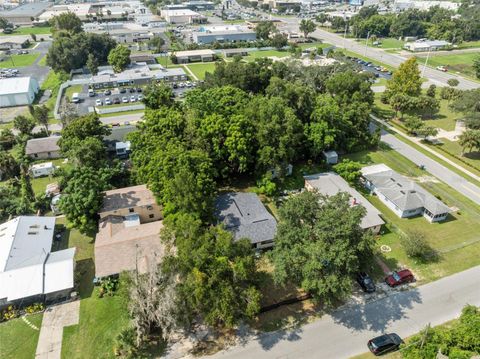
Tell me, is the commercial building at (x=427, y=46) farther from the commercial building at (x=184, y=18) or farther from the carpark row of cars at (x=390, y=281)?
the carpark row of cars at (x=390, y=281)

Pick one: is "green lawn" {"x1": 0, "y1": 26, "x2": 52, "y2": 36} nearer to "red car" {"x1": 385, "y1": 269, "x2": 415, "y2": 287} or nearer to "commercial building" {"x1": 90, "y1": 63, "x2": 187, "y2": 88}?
"commercial building" {"x1": 90, "y1": 63, "x2": 187, "y2": 88}

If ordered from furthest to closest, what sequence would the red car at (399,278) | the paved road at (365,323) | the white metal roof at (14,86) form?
1. the white metal roof at (14,86)
2. the red car at (399,278)
3. the paved road at (365,323)

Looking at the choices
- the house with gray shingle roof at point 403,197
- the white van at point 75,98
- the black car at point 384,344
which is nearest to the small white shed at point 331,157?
the house with gray shingle roof at point 403,197

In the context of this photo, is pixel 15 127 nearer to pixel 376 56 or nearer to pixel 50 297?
pixel 50 297

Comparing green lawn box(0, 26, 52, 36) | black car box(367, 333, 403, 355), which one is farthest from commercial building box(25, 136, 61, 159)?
green lawn box(0, 26, 52, 36)

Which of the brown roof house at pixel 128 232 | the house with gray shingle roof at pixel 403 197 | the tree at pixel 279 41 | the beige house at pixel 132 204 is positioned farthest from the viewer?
the tree at pixel 279 41

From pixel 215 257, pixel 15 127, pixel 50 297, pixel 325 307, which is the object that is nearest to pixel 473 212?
pixel 325 307
